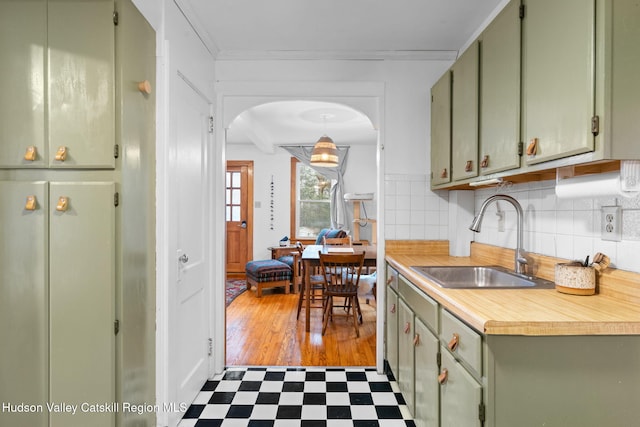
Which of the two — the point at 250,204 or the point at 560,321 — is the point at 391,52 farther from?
the point at 250,204

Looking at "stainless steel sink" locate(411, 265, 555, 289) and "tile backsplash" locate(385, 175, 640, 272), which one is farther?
"stainless steel sink" locate(411, 265, 555, 289)

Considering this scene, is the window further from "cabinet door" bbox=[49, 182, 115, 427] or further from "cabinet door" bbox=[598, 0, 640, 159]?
"cabinet door" bbox=[598, 0, 640, 159]

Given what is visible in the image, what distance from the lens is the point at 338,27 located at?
7.71 feet

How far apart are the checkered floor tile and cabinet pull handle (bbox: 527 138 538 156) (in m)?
1.63

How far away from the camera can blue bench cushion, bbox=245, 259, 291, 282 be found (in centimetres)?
494

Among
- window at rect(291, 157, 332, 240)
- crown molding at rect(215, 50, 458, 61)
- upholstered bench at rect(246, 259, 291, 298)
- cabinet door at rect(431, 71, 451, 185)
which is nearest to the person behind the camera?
cabinet door at rect(431, 71, 451, 185)

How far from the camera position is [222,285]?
276cm

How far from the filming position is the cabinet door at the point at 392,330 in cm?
236

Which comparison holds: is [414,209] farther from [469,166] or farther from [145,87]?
[145,87]

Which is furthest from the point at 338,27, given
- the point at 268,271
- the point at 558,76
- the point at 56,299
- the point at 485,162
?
the point at 268,271

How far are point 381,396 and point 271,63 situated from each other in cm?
255

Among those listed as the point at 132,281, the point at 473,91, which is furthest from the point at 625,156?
the point at 132,281

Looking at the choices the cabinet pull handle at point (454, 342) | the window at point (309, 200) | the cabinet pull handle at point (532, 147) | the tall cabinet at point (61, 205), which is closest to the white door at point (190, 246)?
the tall cabinet at point (61, 205)

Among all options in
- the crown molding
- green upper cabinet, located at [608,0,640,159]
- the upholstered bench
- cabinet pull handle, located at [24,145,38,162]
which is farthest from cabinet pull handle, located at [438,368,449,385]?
the upholstered bench
